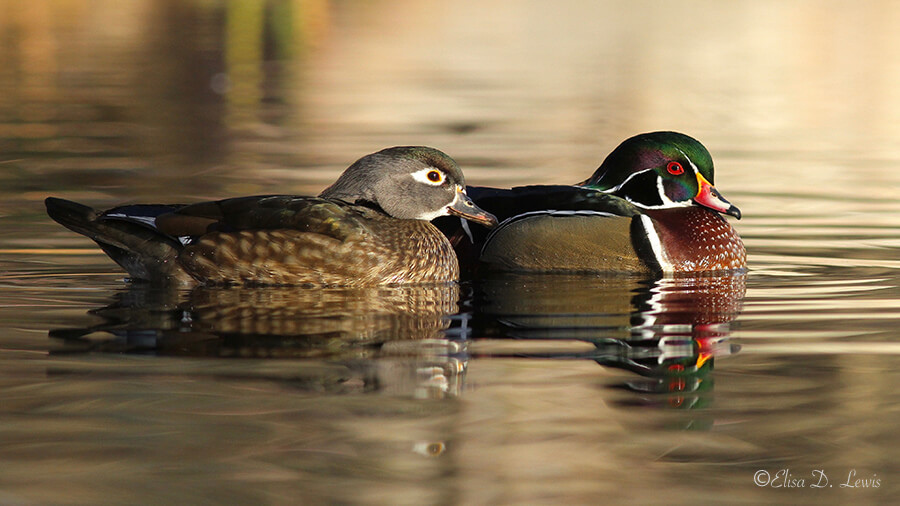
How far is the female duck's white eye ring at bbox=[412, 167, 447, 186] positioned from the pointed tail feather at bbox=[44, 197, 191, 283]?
149 cm

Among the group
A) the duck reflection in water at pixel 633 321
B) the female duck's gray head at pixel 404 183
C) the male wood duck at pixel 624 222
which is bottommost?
the duck reflection in water at pixel 633 321

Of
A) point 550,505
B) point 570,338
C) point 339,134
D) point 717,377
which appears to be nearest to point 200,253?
point 570,338

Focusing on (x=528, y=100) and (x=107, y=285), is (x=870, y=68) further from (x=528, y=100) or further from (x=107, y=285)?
(x=107, y=285)

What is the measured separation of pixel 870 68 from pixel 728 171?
1666 centimetres

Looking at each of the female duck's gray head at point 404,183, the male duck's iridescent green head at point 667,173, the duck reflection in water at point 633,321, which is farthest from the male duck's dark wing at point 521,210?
the female duck's gray head at point 404,183

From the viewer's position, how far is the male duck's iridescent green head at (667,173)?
962 centimetres

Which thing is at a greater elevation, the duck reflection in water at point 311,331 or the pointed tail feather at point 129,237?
the pointed tail feather at point 129,237

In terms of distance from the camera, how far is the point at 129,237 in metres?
8.20

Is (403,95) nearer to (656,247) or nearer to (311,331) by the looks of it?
(656,247)

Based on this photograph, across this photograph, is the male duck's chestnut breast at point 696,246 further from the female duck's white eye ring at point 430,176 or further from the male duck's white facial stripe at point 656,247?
the female duck's white eye ring at point 430,176

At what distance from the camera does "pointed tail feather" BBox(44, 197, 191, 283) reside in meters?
8.17

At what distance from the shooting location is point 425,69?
28656 mm

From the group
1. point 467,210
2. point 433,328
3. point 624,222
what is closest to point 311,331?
point 433,328

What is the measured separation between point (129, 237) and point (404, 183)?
1655mm
